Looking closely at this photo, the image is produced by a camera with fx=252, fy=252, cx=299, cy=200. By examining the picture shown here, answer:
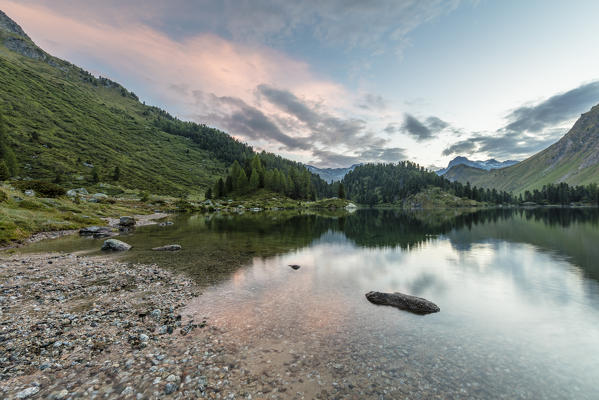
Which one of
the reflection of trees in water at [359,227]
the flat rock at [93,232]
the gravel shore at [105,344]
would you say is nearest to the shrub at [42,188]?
the flat rock at [93,232]

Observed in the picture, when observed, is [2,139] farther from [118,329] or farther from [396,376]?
[396,376]

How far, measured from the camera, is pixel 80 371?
913cm

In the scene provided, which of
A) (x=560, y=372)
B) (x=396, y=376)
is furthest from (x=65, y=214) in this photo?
(x=560, y=372)

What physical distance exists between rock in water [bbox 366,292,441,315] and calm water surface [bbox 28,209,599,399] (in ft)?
2.43

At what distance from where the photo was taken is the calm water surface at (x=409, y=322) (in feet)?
31.1

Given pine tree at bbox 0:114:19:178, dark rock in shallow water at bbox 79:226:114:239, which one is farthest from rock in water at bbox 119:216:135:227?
pine tree at bbox 0:114:19:178

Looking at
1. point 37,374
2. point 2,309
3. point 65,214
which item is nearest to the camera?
point 37,374

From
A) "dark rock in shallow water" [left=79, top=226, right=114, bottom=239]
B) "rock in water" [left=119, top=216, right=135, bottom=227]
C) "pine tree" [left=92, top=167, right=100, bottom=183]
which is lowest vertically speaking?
"dark rock in shallow water" [left=79, top=226, right=114, bottom=239]

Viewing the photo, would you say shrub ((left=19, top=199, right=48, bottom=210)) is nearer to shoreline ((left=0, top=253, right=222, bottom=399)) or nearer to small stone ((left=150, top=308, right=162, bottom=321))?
shoreline ((left=0, top=253, right=222, bottom=399))

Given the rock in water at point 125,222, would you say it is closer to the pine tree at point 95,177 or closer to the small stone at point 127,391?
the small stone at point 127,391

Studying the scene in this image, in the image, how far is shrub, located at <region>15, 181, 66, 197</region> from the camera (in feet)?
183

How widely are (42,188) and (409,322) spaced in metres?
77.8

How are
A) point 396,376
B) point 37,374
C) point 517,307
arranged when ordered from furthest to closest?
point 517,307
point 396,376
point 37,374

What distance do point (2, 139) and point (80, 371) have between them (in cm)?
15415
